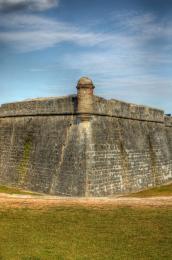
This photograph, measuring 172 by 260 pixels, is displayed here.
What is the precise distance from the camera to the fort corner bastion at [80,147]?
608 inches

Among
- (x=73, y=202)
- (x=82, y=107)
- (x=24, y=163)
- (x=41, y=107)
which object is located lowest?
(x=73, y=202)

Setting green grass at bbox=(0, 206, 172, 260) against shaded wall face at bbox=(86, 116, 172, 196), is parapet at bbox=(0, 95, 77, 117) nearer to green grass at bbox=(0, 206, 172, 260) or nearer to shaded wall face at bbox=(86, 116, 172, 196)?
shaded wall face at bbox=(86, 116, 172, 196)

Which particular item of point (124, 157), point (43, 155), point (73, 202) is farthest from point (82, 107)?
point (73, 202)

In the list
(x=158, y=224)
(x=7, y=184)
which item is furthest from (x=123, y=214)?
(x=7, y=184)

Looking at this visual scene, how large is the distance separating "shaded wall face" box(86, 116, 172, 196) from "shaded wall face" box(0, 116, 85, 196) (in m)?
0.71

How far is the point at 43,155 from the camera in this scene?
17.2 meters

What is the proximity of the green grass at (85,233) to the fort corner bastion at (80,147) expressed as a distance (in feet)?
11.3

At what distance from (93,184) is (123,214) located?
3.65m

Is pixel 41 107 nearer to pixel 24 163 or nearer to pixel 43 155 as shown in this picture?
pixel 43 155

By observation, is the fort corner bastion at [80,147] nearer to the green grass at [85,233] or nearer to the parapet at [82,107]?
the parapet at [82,107]

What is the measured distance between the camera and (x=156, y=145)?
2222 cm

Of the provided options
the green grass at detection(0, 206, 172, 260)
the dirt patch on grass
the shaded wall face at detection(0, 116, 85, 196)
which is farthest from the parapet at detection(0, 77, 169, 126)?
the green grass at detection(0, 206, 172, 260)

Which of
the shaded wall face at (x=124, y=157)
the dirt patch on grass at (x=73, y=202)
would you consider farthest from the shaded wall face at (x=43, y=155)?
the dirt patch on grass at (x=73, y=202)

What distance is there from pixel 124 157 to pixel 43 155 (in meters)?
4.03
